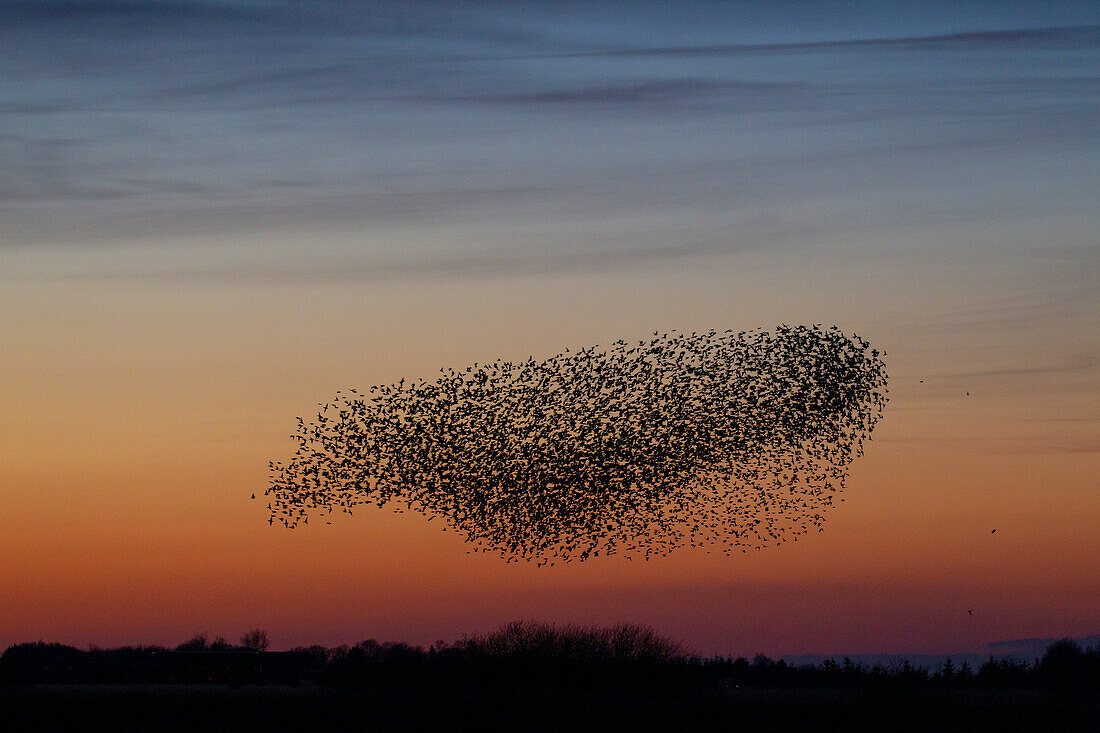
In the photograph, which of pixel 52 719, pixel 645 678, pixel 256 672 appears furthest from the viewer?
pixel 256 672

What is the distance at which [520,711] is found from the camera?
46625 millimetres

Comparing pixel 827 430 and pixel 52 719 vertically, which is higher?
pixel 827 430

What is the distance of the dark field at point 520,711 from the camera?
149 ft

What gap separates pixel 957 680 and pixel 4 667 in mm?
35557

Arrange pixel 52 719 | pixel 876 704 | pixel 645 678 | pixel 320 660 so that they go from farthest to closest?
pixel 320 660 → pixel 645 678 → pixel 876 704 → pixel 52 719

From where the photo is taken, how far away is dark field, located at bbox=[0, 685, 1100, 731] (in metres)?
45.5

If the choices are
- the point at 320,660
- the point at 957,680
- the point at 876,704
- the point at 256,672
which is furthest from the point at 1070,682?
the point at 320,660

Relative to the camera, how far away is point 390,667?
55094 millimetres

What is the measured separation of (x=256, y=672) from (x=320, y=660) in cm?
2028

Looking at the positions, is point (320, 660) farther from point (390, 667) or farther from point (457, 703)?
point (457, 703)

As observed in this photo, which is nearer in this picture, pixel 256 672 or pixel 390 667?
pixel 390 667

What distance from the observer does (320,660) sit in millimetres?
85750

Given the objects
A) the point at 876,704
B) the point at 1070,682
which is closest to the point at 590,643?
the point at 876,704

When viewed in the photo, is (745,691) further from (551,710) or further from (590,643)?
(551,710)
